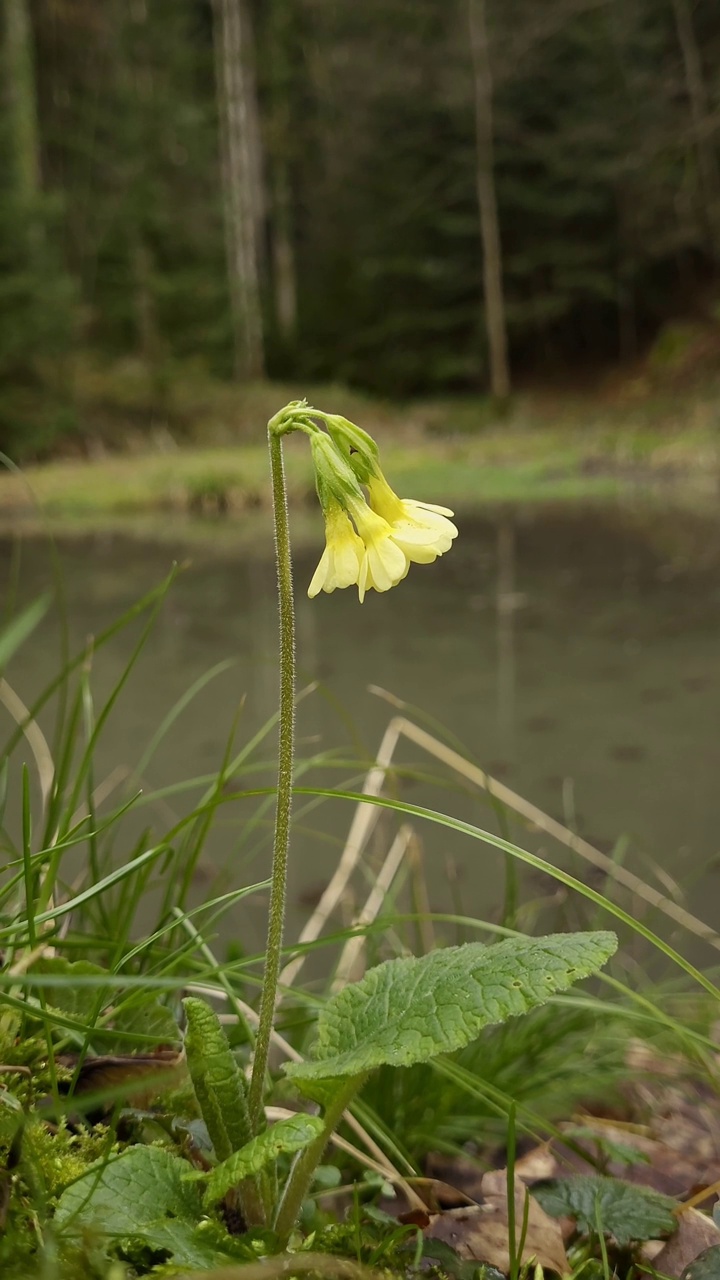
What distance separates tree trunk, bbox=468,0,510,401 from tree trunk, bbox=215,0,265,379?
325cm

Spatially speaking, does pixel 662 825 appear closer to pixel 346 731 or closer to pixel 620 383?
pixel 346 731

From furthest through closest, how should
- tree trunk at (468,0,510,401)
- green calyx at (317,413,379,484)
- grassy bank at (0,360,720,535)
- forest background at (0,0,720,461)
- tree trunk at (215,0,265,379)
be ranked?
tree trunk at (215,0,265,379)
forest background at (0,0,720,461)
tree trunk at (468,0,510,401)
grassy bank at (0,360,720,535)
green calyx at (317,413,379,484)

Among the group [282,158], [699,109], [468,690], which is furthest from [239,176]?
[468,690]

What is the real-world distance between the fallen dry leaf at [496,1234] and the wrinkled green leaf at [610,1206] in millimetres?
24

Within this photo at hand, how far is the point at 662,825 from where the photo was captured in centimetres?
164

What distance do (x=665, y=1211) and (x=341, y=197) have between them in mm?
14773

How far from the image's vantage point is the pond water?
1559 mm

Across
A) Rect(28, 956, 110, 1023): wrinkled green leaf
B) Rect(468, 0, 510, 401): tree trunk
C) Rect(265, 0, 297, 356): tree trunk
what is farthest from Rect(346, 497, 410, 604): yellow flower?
Rect(265, 0, 297, 356): tree trunk

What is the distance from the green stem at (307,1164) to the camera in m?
0.60

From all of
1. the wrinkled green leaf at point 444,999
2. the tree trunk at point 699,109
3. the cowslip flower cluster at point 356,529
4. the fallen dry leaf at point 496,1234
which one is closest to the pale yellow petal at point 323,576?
the cowslip flower cluster at point 356,529

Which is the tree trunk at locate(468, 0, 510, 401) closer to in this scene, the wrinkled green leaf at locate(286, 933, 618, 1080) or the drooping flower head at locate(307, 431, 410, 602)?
the drooping flower head at locate(307, 431, 410, 602)

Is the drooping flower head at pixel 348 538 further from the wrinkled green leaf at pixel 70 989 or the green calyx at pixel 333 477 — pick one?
the wrinkled green leaf at pixel 70 989

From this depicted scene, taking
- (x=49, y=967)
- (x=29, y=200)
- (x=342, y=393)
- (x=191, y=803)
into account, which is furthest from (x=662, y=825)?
(x=342, y=393)

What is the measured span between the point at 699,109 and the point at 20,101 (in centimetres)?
803
